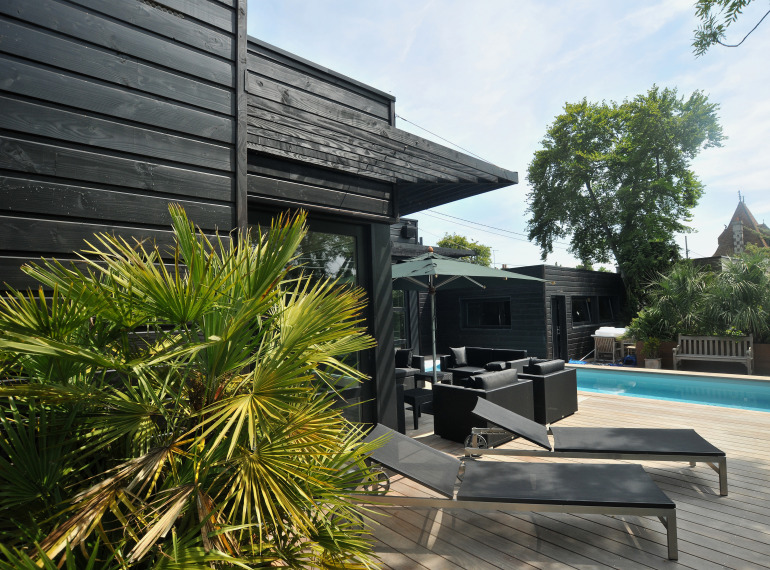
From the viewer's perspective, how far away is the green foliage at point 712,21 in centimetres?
411

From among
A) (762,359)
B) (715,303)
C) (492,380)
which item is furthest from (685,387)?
(492,380)

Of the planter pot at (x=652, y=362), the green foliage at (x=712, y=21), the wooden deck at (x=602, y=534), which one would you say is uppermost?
the green foliage at (x=712, y=21)

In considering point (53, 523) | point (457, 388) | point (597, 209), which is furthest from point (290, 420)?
point (597, 209)

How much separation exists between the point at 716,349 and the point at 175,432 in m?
12.3

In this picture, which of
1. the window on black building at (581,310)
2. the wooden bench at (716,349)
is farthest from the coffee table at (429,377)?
the window on black building at (581,310)

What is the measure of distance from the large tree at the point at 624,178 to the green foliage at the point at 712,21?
1289 cm

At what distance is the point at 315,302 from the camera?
67.4 inches

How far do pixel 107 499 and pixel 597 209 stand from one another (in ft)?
73.6

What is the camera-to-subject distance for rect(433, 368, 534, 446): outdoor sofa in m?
4.48

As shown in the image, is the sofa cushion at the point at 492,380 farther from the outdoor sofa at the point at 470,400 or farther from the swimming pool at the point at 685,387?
the swimming pool at the point at 685,387

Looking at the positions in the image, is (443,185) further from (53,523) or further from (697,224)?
(697,224)

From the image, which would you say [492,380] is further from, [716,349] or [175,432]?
[716,349]

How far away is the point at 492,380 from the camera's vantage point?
4.65m

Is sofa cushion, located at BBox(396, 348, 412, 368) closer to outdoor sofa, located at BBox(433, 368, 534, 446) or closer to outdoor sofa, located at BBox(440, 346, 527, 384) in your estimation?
outdoor sofa, located at BBox(440, 346, 527, 384)
